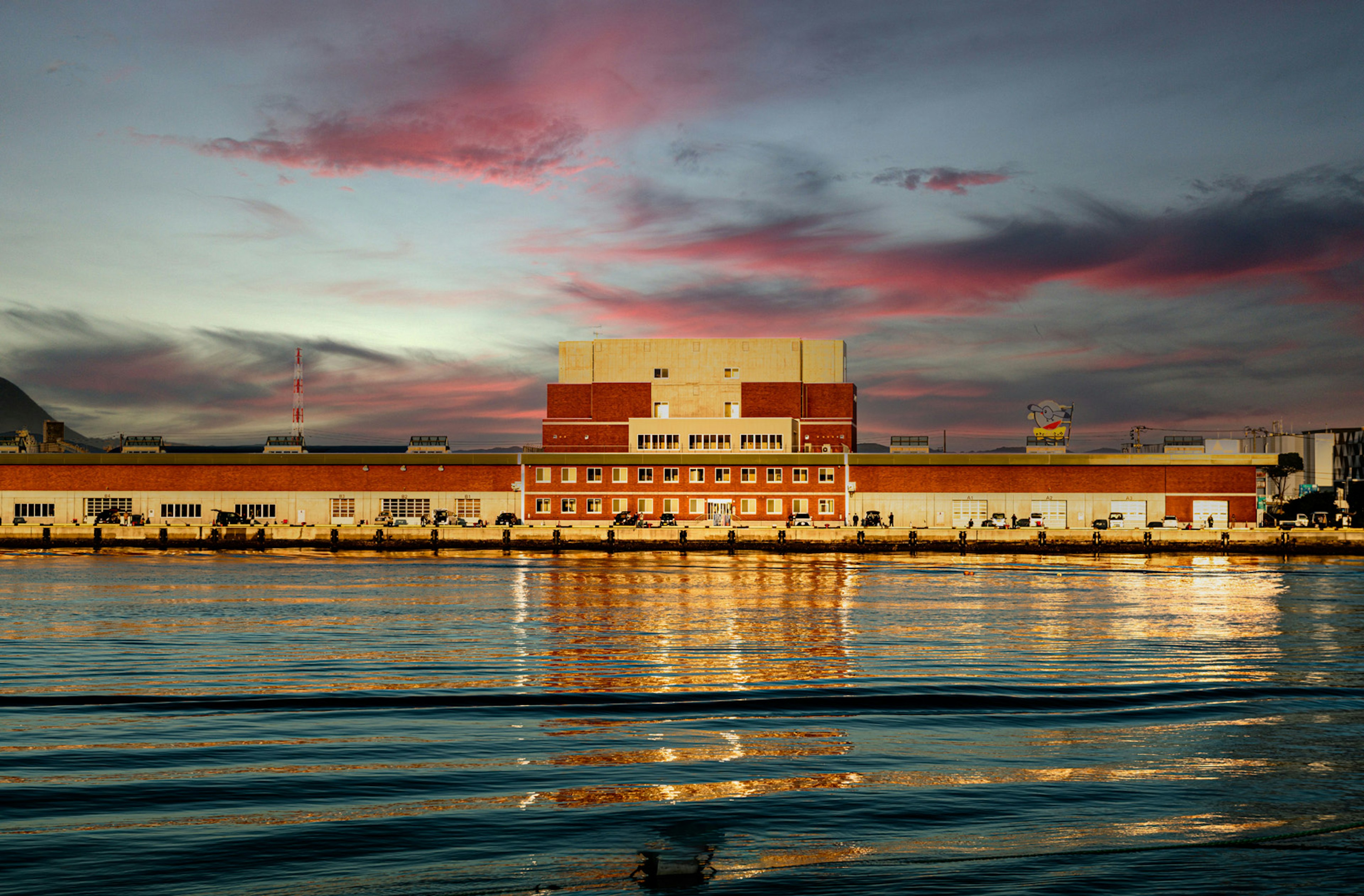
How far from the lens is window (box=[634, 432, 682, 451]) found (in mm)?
121625

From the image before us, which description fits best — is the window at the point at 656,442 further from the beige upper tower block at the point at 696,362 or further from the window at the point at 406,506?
the window at the point at 406,506

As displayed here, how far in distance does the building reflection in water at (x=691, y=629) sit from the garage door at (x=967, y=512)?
4051 cm

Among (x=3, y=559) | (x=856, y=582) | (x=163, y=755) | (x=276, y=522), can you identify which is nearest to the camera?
(x=163, y=755)

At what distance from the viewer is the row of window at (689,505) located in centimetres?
11331

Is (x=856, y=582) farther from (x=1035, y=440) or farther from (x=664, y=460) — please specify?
(x=1035, y=440)

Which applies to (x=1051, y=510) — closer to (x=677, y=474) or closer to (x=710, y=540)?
(x=710, y=540)

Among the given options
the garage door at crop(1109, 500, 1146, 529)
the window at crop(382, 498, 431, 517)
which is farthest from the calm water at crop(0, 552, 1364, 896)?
the window at crop(382, 498, 431, 517)

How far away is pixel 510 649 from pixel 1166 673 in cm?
2192

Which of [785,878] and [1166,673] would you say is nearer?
[785,878]

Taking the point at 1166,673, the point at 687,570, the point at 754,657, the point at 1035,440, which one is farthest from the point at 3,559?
the point at 1035,440

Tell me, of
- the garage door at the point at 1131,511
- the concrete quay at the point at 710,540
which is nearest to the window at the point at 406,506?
the concrete quay at the point at 710,540

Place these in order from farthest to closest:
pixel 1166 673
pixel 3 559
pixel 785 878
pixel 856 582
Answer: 1. pixel 3 559
2. pixel 856 582
3. pixel 1166 673
4. pixel 785 878

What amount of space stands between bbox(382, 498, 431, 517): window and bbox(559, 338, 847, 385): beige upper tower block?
81.2 feet

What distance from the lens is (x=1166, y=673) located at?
110 ft
